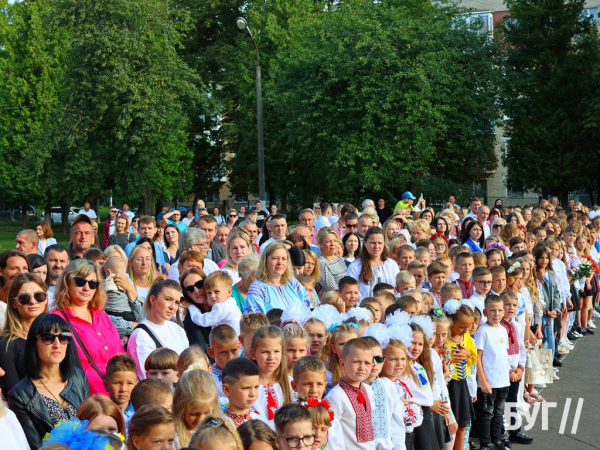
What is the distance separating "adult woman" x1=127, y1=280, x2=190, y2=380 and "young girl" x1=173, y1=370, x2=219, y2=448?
4.41 ft

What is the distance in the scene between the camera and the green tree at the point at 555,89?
32.4 m

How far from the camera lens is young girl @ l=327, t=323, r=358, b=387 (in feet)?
18.4

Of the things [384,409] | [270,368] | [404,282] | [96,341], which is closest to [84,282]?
[96,341]

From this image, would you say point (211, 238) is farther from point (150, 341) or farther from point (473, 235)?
point (473, 235)

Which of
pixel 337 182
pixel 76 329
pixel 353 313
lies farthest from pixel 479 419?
pixel 337 182

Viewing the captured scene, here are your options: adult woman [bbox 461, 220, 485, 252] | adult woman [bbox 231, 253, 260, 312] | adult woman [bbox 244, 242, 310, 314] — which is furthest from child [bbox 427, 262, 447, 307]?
adult woman [bbox 461, 220, 485, 252]

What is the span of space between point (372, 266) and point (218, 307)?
2943mm

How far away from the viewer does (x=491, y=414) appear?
772cm

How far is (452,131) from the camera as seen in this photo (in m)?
29.5

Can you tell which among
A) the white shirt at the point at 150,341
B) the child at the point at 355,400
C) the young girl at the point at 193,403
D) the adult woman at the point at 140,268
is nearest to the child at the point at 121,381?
the white shirt at the point at 150,341

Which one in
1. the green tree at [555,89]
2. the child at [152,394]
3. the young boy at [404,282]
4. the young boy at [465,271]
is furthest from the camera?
the green tree at [555,89]

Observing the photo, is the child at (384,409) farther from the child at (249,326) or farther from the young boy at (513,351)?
the young boy at (513,351)

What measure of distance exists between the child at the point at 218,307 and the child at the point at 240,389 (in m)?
1.65

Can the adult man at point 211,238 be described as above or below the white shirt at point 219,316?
above
